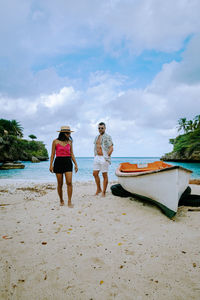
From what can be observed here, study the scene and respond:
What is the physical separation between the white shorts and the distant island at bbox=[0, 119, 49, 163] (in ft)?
115

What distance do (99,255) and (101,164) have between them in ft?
10.2

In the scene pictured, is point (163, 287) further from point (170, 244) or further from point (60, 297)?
point (60, 297)

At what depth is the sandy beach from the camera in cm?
154

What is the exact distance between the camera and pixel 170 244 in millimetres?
2332

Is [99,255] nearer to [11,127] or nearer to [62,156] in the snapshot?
[62,156]

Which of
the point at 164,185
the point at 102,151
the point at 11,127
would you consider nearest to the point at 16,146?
the point at 11,127

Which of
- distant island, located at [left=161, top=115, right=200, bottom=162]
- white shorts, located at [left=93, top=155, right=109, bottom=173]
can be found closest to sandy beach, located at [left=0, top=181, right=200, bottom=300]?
white shorts, located at [left=93, top=155, right=109, bottom=173]

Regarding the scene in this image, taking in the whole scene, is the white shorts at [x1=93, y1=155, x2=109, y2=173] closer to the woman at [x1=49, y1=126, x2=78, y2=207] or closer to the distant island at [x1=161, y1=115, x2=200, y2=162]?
the woman at [x1=49, y1=126, x2=78, y2=207]

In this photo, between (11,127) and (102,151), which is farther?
(11,127)

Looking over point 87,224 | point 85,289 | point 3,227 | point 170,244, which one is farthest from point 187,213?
point 3,227

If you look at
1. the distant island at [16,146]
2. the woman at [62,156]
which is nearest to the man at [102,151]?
the woman at [62,156]

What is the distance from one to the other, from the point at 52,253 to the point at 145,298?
1265mm

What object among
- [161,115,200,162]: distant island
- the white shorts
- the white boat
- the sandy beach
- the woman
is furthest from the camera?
[161,115,200,162]: distant island

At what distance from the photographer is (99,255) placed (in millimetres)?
2098
